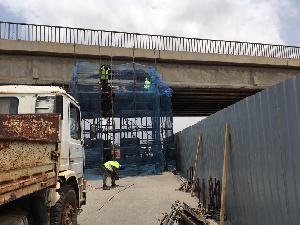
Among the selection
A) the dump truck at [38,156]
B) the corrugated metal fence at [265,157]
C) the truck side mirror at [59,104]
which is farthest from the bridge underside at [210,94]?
the truck side mirror at [59,104]

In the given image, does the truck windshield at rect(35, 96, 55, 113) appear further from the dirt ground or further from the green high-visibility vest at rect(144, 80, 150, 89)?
the green high-visibility vest at rect(144, 80, 150, 89)

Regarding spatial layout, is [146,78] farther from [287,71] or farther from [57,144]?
[57,144]

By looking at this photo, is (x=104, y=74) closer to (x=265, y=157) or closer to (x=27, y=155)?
(x=265, y=157)

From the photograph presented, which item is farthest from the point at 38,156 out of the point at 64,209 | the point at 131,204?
the point at 131,204

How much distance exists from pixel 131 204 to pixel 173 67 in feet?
37.9

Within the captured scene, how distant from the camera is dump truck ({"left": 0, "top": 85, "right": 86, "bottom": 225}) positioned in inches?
102

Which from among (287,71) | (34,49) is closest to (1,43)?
(34,49)

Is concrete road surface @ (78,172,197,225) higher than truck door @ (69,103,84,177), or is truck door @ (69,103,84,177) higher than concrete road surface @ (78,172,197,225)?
truck door @ (69,103,84,177)

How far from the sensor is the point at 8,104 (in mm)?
4723

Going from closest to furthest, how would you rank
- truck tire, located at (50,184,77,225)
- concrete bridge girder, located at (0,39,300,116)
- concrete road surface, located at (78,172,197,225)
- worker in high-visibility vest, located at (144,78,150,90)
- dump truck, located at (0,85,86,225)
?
dump truck, located at (0,85,86,225) < truck tire, located at (50,184,77,225) < concrete road surface, located at (78,172,197,225) < concrete bridge girder, located at (0,39,300,116) < worker in high-visibility vest, located at (144,78,150,90)

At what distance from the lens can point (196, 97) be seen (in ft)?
71.9

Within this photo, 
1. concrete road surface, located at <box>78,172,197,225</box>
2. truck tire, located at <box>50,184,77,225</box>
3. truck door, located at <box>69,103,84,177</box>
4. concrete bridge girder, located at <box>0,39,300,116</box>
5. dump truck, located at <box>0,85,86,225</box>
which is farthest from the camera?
concrete bridge girder, located at <box>0,39,300,116</box>

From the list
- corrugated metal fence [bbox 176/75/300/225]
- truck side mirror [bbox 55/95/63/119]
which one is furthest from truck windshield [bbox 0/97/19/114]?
corrugated metal fence [bbox 176/75/300/225]

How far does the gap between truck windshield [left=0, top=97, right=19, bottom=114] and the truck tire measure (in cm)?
162
